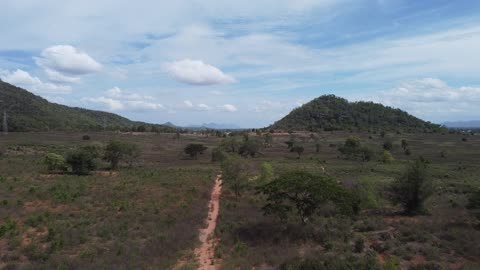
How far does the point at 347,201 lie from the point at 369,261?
698 centimetres

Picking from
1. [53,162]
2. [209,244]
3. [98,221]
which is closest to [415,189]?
[209,244]

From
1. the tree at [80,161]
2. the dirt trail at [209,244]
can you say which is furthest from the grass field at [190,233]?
the tree at [80,161]

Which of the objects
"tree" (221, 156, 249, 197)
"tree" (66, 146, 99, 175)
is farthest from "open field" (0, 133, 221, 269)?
"tree" (66, 146, 99, 175)

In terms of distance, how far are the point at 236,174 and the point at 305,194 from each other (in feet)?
46.4

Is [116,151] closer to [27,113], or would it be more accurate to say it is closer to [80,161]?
[80,161]

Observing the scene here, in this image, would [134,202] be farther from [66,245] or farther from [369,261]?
[369,261]

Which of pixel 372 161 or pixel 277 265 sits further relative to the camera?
pixel 372 161

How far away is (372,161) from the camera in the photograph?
78188 mm

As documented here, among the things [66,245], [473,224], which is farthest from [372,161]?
[66,245]

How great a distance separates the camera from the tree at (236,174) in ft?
119

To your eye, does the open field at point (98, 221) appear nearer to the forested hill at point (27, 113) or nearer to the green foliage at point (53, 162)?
the green foliage at point (53, 162)

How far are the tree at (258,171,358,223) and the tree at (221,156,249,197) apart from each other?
1299cm

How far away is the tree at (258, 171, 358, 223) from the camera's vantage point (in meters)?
21.9

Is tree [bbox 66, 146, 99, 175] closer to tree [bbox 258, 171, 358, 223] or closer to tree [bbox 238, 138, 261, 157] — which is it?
tree [bbox 258, 171, 358, 223]
